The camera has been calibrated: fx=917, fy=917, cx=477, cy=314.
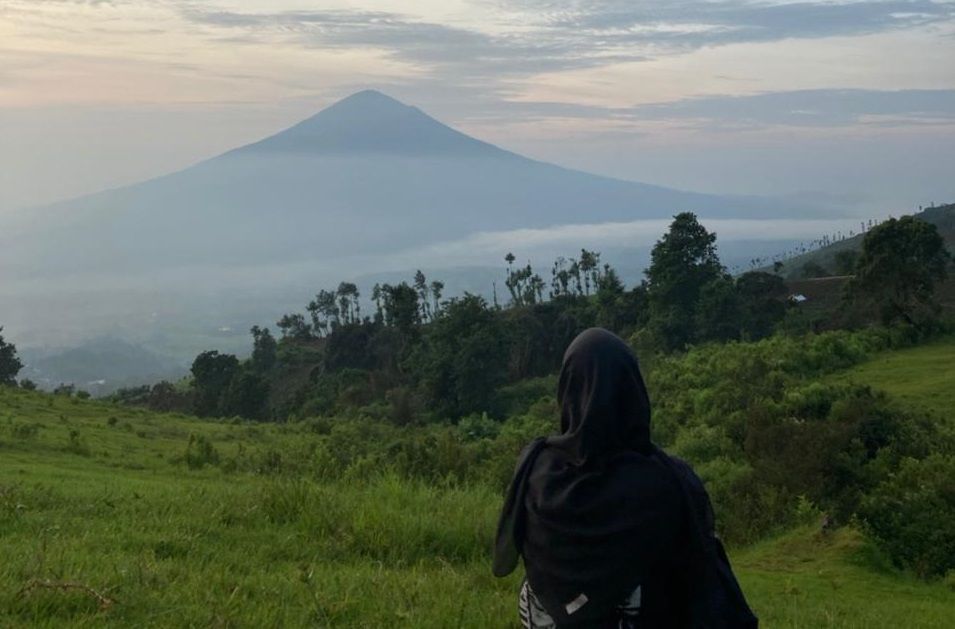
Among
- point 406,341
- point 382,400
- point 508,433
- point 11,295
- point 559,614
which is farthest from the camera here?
point 11,295

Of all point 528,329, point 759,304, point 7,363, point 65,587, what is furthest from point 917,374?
point 7,363

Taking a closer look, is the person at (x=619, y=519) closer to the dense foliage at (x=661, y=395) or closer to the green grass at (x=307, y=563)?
the green grass at (x=307, y=563)

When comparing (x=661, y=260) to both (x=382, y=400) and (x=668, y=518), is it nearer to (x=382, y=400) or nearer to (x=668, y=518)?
(x=382, y=400)

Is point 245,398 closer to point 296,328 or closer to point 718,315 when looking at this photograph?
point 718,315

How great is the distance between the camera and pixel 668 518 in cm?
254

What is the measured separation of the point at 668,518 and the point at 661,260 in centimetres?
2861

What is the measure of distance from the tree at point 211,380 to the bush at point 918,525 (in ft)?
84.1

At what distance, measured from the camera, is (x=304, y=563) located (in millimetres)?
4965

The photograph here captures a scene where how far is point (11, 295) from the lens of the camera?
17300cm

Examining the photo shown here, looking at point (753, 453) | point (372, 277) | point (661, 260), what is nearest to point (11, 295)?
point (372, 277)

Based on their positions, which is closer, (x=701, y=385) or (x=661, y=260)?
(x=701, y=385)

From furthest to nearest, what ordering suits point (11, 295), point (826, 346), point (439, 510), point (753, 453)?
point (11, 295) < point (826, 346) < point (753, 453) < point (439, 510)

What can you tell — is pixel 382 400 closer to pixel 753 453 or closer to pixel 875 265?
pixel 875 265

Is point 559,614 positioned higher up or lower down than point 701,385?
higher up
